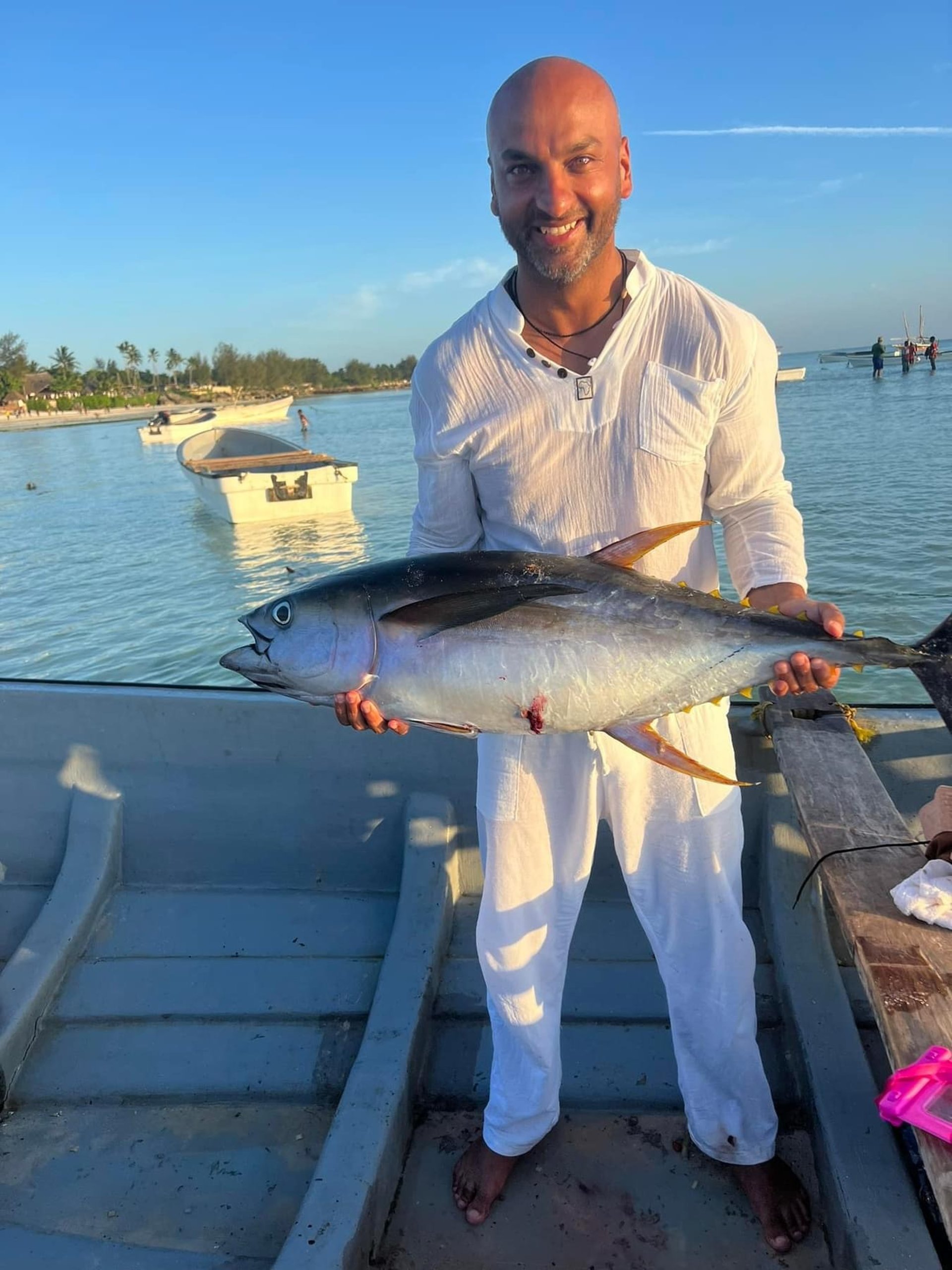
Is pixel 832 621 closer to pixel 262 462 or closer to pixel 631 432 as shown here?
pixel 631 432

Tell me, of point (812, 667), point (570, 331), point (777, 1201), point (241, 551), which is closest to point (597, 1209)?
point (777, 1201)

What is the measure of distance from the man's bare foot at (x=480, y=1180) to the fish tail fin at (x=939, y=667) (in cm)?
167

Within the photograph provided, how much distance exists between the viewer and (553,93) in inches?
70.9

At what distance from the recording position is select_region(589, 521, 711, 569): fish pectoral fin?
1834 millimetres

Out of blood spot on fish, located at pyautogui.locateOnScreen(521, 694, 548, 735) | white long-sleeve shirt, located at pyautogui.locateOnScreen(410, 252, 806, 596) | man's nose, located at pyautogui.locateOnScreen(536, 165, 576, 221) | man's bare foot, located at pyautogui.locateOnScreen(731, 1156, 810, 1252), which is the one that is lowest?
man's bare foot, located at pyautogui.locateOnScreen(731, 1156, 810, 1252)

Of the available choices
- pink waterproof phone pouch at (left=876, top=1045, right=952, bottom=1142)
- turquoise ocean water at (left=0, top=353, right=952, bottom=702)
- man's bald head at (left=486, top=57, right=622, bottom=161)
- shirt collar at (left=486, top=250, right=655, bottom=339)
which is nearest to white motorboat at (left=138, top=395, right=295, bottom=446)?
turquoise ocean water at (left=0, top=353, right=952, bottom=702)

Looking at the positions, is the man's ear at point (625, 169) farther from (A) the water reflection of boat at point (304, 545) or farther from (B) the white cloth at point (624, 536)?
(A) the water reflection of boat at point (304, 545)

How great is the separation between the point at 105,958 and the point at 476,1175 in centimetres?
172

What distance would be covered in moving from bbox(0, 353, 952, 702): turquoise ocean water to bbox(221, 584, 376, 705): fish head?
565cm

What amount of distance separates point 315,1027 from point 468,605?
6.29ft

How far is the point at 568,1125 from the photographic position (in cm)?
259

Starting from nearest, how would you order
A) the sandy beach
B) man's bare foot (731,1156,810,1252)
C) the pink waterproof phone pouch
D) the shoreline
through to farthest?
the pink waterproof phone pouch
man's bare foot (731,1156,810,1252)
the shoreline
the sandy beach

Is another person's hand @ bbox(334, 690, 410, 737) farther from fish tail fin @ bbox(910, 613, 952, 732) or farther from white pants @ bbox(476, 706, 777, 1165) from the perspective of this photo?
fish tail fin @ bbox(910, 613, 952, 732)

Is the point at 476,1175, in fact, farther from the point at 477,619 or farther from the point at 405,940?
the point at 477,619
